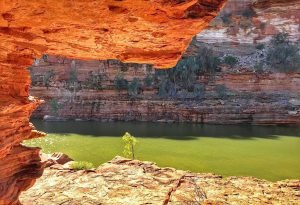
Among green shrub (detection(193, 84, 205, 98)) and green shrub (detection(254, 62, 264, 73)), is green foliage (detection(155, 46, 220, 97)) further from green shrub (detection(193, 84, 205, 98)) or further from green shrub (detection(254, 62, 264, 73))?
green shrub (detection(254, 62, 264, 73))

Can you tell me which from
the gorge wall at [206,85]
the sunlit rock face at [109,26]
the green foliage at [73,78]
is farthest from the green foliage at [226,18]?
the sunlit rock face at [109,26]

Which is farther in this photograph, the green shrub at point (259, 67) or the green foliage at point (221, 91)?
the green shrub at point (259, 67)

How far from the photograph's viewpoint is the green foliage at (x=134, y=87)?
137 ft

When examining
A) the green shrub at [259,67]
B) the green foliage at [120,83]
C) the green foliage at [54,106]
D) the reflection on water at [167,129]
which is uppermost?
the green shrub at [259,67]

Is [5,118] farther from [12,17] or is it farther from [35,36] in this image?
[12,17]

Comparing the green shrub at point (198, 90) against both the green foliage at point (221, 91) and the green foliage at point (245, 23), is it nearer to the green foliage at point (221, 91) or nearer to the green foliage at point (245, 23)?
the green foliage at point (221, 91)

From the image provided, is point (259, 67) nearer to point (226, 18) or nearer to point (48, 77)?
point (226, 18)

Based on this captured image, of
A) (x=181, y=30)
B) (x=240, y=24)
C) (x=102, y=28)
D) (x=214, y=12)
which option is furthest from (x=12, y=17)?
(x=240, y=24)

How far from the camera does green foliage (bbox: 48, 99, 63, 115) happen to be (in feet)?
138

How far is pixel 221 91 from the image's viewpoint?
135 feet

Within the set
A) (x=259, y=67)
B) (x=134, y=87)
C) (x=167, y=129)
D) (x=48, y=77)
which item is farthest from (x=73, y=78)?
(x=259, y=67)

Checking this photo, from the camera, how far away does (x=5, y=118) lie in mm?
5984

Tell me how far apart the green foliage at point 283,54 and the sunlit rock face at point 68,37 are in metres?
39.1

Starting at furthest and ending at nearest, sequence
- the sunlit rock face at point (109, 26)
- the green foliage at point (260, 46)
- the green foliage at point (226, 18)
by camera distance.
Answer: the green foliage at point (226, 18)
the green foliage at point (260, 46)
the sunlit rock face at point (109, 26)
